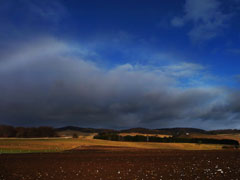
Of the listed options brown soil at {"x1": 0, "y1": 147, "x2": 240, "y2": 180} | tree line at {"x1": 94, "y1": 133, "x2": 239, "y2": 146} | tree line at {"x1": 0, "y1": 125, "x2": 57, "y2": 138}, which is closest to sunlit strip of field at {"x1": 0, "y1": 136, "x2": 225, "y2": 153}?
tree line at {"x1": 94, "y1": 133, "x2": 239, "y2": 146}

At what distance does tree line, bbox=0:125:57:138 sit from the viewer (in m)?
126

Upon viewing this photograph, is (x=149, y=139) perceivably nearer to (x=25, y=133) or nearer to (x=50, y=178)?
(x=25, y=133)

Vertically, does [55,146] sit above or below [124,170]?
below

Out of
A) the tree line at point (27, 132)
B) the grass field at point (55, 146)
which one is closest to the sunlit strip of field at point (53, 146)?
the grass field at point (55, 146)

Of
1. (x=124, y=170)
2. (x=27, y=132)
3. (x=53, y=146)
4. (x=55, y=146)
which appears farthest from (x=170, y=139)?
(x=124, y=170)

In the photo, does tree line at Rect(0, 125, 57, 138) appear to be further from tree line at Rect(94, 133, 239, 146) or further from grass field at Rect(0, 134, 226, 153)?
grass field at Rect(0, 134, 226, 153)

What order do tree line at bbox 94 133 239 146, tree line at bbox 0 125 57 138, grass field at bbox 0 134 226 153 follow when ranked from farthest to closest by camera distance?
tree line at bbox 0 125 57 138 < tree line at bbox 94 133 239 146 < grass field at bbox 0 134 226 153

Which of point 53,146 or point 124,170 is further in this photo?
point 53,146

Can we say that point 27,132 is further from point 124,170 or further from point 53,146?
point 124,170

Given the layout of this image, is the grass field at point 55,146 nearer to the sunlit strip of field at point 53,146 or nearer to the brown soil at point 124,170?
the sunlit strip of field at point 53,146

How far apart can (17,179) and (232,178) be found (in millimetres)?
12722

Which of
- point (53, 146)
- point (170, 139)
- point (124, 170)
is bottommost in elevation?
point (53, 146)

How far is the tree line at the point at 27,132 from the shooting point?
415 feet

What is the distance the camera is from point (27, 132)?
128250 mm
